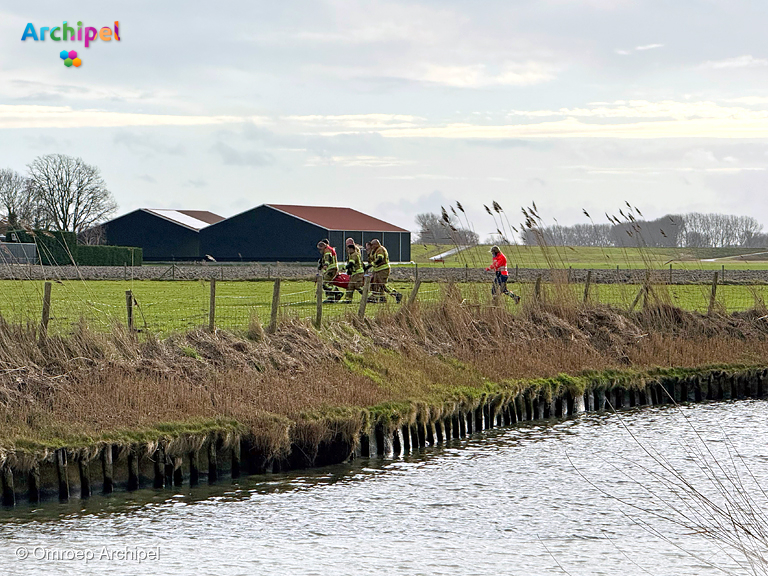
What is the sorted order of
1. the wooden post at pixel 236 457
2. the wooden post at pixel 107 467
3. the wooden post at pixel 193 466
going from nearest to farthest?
the wooden post at pixel 107 467 < the wooden post at pixel 193 466 < the wooden post at pixel 236 457

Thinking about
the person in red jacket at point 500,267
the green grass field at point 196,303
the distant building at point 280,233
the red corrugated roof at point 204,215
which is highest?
the red corrugated roof at point 204,215

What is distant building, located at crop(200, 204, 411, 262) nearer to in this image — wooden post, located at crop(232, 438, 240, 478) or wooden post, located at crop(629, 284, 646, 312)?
wooden post, located at crop(629, 284, 646, 312)

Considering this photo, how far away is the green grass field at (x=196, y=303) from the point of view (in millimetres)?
12281

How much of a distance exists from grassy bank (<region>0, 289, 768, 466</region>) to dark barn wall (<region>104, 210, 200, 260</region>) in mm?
56035

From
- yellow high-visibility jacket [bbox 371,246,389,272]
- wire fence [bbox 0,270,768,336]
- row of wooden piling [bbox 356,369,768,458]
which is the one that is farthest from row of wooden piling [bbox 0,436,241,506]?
yellow high-visibility jacket [bbox 371,246,389,272]

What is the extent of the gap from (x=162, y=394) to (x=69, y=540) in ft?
9.64

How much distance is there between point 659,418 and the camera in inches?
576

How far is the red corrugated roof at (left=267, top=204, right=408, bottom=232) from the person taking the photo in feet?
220

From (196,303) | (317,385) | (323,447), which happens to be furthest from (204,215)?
(323,447)

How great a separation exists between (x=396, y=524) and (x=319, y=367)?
4.58 m

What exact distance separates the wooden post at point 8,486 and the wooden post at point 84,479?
2.19 ft

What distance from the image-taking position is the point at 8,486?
895 centimetres

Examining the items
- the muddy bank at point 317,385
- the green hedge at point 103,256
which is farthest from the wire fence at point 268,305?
the green hedge at point 103,256

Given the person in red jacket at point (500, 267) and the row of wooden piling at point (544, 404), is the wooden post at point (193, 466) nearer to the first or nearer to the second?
the row of wooden piling at point (544, 404)
